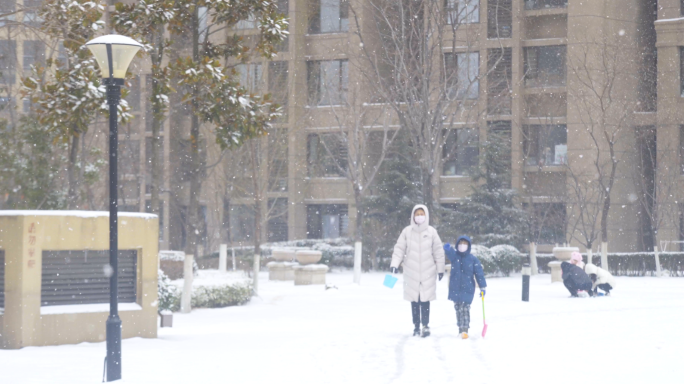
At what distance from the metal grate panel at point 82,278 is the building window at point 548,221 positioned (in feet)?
74.3

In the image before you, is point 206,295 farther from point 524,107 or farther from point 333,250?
point 524,107

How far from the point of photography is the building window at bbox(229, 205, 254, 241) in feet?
142

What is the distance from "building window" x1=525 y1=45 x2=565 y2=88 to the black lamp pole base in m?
30.9

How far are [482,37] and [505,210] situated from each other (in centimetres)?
754

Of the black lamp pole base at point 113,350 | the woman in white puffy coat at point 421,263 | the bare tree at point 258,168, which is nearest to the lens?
the black lamp pole base at point 113,350

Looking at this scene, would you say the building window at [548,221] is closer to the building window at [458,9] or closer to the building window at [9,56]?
the building window at [458,9]

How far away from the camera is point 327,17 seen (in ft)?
135

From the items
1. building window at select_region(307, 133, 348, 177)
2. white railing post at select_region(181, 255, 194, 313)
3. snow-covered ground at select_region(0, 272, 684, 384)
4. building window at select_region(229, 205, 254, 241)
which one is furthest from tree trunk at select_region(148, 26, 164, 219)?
building window at select_region(229, 205, 254, 241)

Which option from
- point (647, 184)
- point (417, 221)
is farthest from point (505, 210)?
point (417, 221)

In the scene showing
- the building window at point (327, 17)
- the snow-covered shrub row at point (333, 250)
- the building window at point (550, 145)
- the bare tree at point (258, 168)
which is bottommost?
the snow-covered shrub row at point (333, 250)

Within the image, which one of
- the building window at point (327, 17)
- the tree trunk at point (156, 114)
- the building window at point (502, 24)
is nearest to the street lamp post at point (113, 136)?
the tree trunk at point (156, 114)

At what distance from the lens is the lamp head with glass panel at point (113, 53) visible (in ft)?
29.7

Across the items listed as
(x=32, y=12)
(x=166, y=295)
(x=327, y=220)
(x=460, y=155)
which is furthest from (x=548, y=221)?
(x=32, y=12)

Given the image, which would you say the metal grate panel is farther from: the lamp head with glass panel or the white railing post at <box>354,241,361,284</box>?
the white railing post at <box>354,241,361,284</box>
